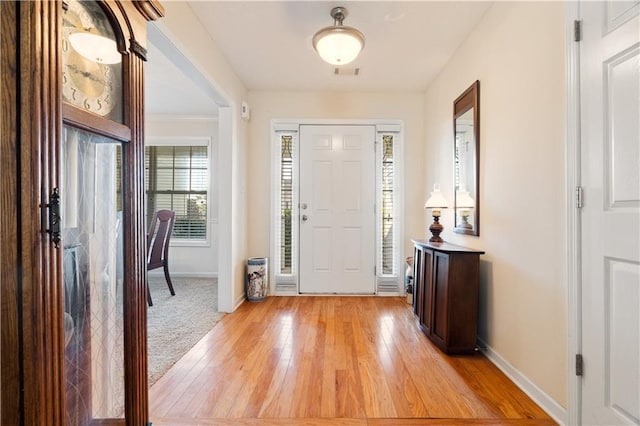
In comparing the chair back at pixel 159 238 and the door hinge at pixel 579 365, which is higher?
the chair back at pixel 159 238

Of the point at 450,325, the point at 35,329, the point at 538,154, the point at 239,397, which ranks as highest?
the point at 538,154

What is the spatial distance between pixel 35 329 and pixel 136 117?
0.72 meters

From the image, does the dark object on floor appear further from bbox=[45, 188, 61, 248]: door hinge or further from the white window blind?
bbox=[45, 188, 61, 248]: door hinge

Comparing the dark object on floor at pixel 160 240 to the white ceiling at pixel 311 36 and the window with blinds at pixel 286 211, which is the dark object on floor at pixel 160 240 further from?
the white ceiling at pixel 311 36

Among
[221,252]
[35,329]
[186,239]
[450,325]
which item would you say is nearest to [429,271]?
[450,325]

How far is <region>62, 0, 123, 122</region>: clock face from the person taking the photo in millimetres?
854

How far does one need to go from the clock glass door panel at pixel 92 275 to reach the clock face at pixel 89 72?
0.10 m

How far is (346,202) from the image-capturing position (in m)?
3.99

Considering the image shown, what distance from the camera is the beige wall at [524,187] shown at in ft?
5.30

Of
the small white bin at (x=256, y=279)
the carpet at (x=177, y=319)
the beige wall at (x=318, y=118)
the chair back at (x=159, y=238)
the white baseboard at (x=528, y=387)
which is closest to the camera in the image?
the white baseboard at (x=528, y=387)

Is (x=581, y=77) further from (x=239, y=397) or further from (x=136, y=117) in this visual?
(x=239, y=397)

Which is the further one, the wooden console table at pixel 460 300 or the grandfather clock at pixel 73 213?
the wooden console table at pixel 460 300

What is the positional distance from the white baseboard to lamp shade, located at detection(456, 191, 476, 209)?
1068mm

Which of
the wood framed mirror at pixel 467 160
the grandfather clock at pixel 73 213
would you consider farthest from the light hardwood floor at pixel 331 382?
the wood framed mirror at pixel 467 160
